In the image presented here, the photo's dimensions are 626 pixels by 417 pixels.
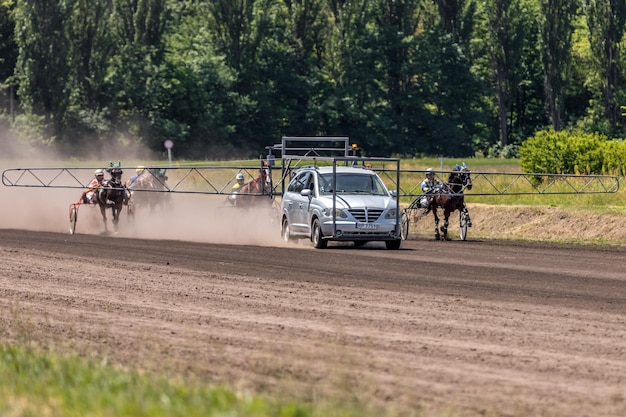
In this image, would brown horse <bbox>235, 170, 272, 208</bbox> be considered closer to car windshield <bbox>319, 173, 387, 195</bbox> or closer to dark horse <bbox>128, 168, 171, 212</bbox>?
dark horse <bbox>128, 168, 171, 212</bbox>

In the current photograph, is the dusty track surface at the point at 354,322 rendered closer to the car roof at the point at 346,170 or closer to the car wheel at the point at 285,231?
the car roof at the point at 346,170

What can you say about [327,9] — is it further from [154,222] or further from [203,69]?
[154,222]

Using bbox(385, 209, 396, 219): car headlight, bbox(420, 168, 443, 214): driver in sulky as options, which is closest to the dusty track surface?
bbox(385, 209, 396, 219): car headlight

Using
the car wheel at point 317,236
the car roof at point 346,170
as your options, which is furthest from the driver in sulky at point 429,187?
the car wheel at point 317,236

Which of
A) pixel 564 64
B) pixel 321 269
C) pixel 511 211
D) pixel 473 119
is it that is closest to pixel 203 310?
pixel 321 269

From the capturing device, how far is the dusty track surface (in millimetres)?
9633

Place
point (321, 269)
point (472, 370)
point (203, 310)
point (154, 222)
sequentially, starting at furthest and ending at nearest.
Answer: point (154, 222), point (321, 269), point (203, 310), point (472, 370)

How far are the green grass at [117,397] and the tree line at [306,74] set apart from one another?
61801 mm

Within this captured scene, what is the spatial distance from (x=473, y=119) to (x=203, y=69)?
1966 cm

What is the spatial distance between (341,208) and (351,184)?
3.93 ft

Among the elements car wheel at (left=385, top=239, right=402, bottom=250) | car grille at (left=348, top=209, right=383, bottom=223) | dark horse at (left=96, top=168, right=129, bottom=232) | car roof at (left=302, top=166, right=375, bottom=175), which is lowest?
car wheel at (left=385, top=239, right=402, bottom=250)

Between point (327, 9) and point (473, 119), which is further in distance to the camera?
point (473, 119)

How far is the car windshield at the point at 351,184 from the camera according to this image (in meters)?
26.8

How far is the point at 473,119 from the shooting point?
283 feet
